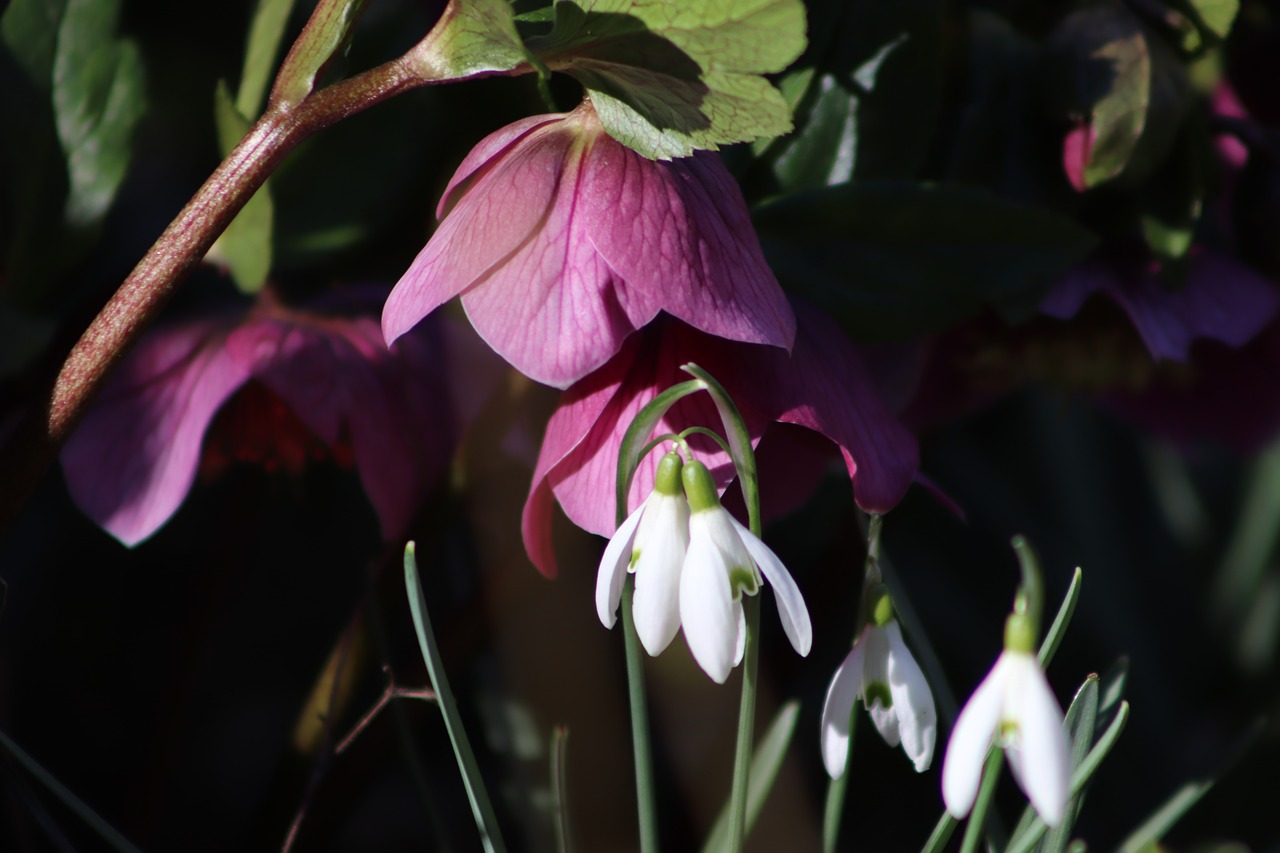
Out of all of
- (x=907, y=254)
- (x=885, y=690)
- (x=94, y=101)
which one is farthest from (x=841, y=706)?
(x=94, y=101)

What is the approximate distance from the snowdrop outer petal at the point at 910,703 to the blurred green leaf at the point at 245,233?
191mm

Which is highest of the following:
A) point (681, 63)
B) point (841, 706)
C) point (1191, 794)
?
point (681, 63)

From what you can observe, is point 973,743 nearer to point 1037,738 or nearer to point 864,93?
point 1037,738

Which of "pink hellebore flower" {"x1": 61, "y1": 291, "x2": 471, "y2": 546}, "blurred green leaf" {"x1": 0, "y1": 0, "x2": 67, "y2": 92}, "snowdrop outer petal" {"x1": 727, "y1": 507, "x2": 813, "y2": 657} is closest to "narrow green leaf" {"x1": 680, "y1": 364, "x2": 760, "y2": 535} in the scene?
"snowdrop outer petal" {"x1": 727, "y1": 507, "x2": 813, "y2": 657}

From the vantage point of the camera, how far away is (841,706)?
234 mm

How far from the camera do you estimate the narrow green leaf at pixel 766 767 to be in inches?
12.3

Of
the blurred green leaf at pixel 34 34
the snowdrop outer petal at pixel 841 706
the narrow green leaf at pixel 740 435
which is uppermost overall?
the blurred green leaf at pixel 34 34

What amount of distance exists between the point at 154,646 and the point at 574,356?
0.33 metres

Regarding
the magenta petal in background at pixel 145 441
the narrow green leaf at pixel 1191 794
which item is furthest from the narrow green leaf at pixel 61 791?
the narrow green leaf at pixel 1191 794

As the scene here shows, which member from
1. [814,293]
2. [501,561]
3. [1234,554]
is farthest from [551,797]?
[1234,554]

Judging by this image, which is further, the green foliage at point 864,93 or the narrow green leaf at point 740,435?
the green foliage at point 864,93

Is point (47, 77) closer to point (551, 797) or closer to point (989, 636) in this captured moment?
point (551, 797)

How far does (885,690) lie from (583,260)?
104 millimetres

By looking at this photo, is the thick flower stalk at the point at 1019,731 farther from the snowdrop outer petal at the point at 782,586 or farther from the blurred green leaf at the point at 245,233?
the blurred green leaf at the point at 245,233
